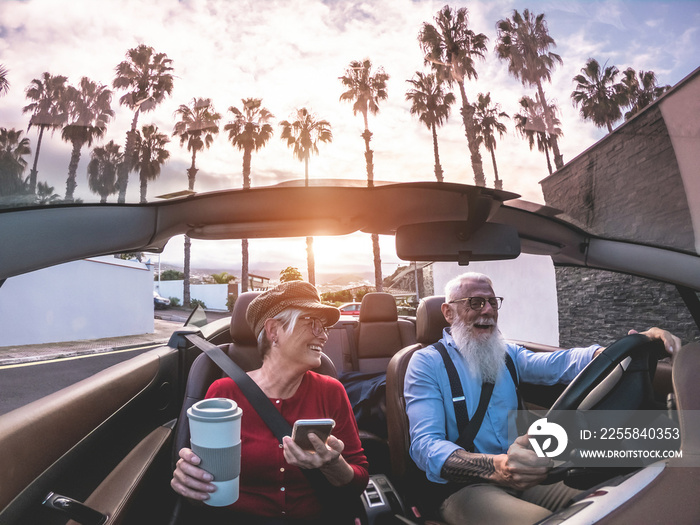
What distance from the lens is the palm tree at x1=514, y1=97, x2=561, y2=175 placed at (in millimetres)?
1406

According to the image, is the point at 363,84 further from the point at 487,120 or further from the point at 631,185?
the point at 631,185

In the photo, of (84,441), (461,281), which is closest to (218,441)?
(84,441)

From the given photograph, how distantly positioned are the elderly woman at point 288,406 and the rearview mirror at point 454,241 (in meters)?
0.63

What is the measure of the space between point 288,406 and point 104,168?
1475 mm

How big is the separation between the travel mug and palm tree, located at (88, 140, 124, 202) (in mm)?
692

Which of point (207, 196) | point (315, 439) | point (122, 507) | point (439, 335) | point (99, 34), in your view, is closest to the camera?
point (99, 34)

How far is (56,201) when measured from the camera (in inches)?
49.7

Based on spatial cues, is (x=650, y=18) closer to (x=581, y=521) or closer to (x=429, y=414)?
(x=581, y=521)

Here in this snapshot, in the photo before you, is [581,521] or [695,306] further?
[695,306]

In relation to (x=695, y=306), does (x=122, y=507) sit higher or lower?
lower

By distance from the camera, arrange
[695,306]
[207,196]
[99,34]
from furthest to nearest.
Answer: [695,306]
[207,196]
[99,34]

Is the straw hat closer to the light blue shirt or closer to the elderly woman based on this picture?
the elderly woman

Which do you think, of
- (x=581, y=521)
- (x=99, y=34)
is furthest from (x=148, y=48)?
(x=581, y=521)

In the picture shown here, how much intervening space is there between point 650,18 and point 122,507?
106 inches
